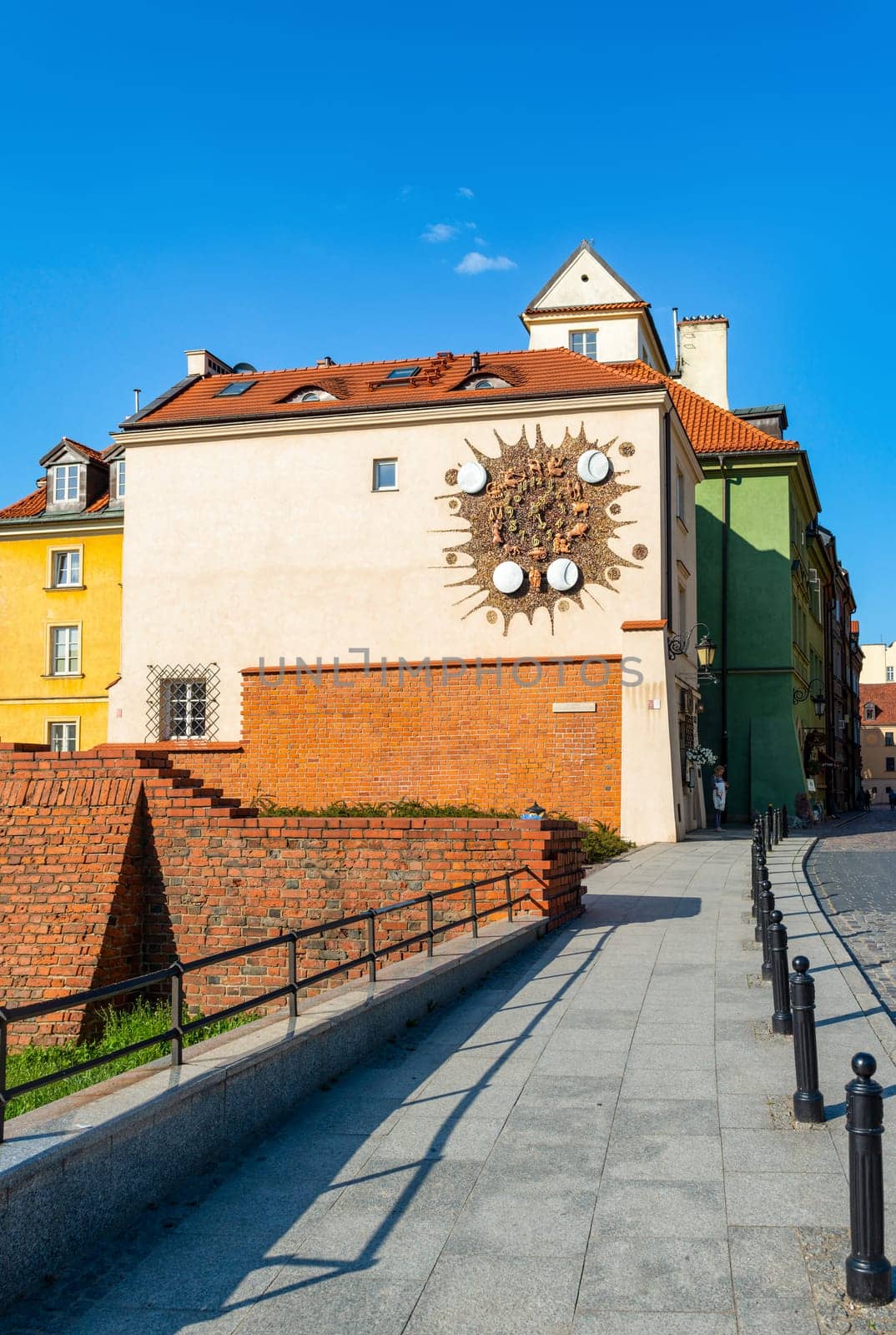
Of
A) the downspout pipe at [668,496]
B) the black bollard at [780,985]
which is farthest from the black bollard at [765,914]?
the downspout pipe at [668,496]

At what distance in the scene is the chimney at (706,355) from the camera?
136 feet

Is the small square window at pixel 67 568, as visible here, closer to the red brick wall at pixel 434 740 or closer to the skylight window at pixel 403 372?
the red brick wall at pixel 434 740

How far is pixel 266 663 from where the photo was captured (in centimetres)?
2686

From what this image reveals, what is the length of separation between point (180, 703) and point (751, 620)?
54.7 ft

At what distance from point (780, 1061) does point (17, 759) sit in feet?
32.8

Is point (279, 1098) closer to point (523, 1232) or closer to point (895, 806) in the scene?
point (523, 1232)

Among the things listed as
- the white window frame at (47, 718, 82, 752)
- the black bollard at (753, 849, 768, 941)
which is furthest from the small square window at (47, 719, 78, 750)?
the black bollard at (753, 849, 768, 941)

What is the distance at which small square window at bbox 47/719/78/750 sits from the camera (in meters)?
34.3

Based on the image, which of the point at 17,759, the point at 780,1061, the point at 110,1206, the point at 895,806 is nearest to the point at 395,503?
the point at 17,759

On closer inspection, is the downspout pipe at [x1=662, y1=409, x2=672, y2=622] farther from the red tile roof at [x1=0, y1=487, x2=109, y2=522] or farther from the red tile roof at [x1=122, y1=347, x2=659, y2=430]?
the red tile roof at [x1=0, y1=487, x2=109, y2=522]

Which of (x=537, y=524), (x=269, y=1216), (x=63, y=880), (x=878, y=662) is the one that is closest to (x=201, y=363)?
(x=537, y=524)

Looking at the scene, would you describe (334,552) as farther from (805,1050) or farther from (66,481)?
(805,1050)

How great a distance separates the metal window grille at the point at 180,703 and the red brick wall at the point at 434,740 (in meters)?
0.85

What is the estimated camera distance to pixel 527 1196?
197 inches
